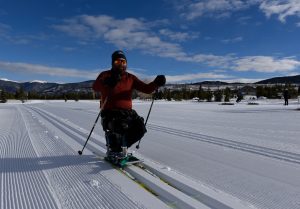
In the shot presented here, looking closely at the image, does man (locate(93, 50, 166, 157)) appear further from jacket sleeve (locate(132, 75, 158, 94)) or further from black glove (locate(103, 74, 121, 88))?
jacket sleeve (locate(132, 75, 158, 94))

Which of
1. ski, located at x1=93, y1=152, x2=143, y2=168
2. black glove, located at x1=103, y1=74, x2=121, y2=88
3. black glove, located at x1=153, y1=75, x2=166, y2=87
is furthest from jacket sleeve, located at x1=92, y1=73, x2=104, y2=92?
ski, located at x1=93, y1=152, x2=143, y2=168

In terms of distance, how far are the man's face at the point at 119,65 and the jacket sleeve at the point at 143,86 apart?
331 millimetres

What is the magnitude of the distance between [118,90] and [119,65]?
1.36ft

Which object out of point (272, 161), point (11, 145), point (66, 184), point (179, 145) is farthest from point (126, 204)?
point (11, 145)

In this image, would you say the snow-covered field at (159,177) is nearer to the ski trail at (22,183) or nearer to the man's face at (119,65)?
the ski trail at (22,183)

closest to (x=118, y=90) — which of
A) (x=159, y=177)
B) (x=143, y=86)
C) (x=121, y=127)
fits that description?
(x=143, y=86)

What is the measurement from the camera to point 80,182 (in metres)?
4.32

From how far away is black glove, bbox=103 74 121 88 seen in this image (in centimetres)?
524

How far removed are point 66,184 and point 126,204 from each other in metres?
1.14

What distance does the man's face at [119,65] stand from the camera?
5355mm

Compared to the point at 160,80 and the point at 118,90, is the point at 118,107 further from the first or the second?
the point at 160,80

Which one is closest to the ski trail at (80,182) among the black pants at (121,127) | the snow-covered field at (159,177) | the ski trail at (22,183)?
the snow-covered field at (159,177)

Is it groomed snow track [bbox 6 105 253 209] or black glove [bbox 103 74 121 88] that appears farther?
black glove [bbox 103 74 121 88]

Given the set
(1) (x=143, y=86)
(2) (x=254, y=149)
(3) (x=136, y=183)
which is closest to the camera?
(3) (x=136, y=183)
